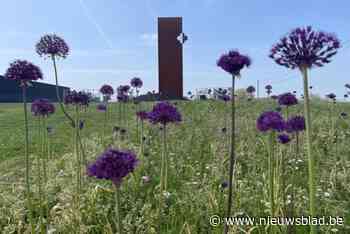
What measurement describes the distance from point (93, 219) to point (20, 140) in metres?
7.24

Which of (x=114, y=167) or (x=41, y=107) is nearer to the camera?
(x=114, y=167)

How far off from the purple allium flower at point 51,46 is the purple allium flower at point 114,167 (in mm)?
2239

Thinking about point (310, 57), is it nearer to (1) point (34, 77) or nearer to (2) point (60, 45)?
(1) point (34, 77)

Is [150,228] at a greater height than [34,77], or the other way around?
[34,77]

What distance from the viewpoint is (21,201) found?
11.1 ft

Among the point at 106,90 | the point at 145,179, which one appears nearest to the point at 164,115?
the point at 145,179

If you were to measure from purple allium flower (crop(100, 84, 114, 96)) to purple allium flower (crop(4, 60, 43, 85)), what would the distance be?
342cm

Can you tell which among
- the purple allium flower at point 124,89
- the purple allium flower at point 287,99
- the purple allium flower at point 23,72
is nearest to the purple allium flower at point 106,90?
the purple allium flower at point 124,89

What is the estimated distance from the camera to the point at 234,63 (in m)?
1.89

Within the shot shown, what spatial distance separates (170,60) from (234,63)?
63.3ft

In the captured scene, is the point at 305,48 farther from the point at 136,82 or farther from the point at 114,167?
the point at 136,82

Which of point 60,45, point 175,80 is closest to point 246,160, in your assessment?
point 60,45

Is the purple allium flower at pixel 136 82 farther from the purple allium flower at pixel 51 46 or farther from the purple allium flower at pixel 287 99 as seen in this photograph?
the purple allium flower at pixel 287 99

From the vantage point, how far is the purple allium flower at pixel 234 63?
1.89 m
